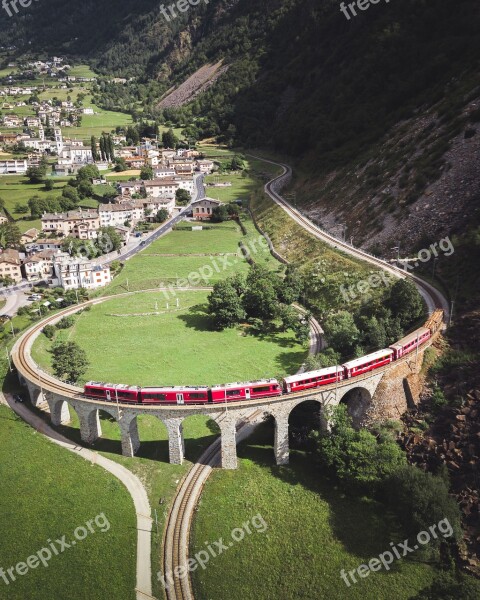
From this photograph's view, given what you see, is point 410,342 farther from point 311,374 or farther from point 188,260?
point 188,260

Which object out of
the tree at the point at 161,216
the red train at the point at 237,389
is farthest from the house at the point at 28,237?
the red train at the point at 237,389

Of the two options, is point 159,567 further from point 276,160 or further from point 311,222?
point 276,160

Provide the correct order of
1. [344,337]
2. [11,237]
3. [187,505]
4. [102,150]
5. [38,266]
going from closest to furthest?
[187,505]
[344,337]
[38,266]
[11,237]
[102,150]

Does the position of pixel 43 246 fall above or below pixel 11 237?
below

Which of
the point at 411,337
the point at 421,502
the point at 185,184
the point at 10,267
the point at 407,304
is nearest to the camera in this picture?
the point at 421,502

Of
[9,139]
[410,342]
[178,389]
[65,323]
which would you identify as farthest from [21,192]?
[410,342]

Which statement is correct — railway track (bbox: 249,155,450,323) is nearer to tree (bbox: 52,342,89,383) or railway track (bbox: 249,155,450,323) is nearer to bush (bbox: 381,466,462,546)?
bush (bbox: 381,466,462,546)

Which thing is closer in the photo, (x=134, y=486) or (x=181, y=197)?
(x=134, y=486)

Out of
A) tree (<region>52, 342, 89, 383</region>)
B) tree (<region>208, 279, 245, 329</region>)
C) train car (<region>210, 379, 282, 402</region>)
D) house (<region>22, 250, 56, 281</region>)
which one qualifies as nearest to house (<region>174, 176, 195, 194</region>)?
house (<region>22, 250, 56, 281</region>)
